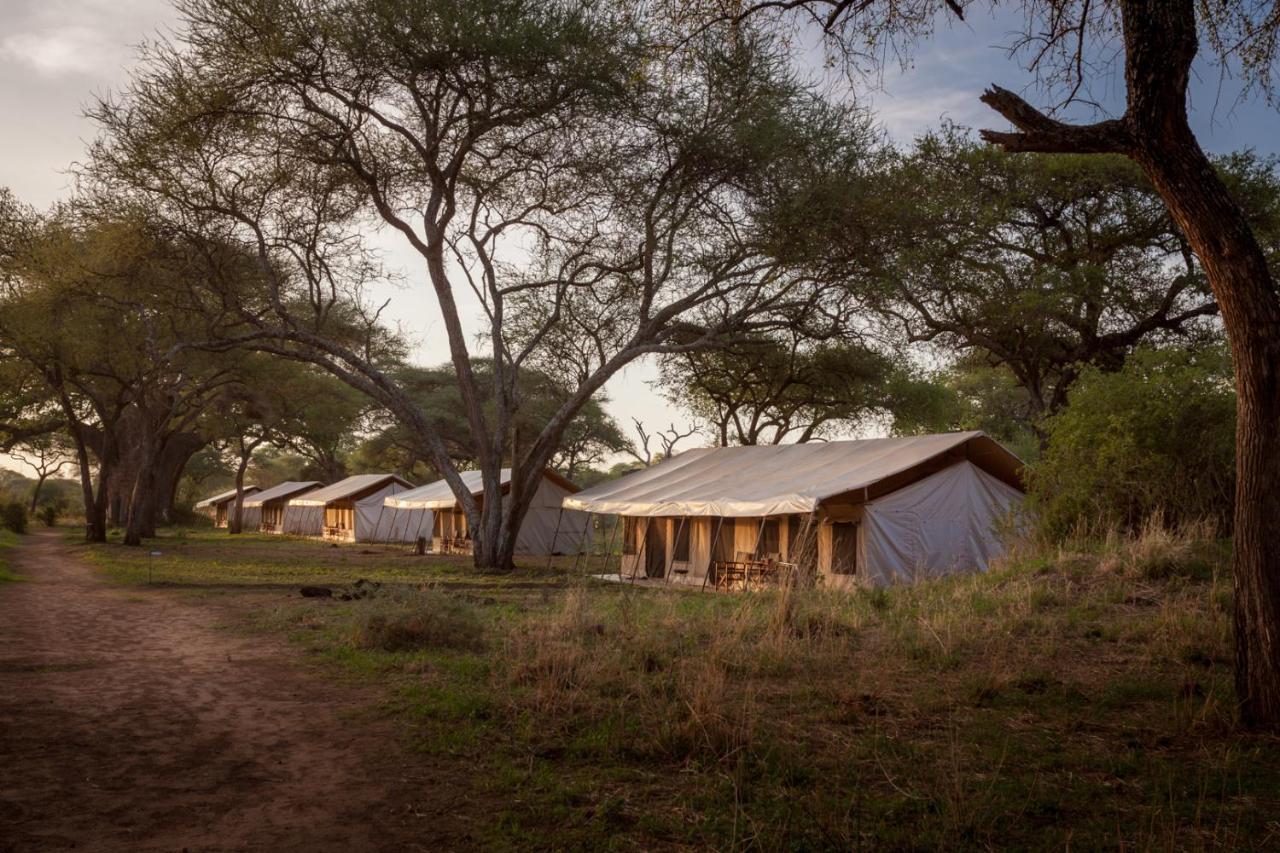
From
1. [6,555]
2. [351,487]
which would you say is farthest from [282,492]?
[6,555]

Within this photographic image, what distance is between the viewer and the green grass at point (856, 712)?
4.11 m

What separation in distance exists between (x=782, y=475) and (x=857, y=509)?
6.34ft

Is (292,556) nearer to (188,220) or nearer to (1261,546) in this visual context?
(188,220)

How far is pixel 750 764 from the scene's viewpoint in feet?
16.1

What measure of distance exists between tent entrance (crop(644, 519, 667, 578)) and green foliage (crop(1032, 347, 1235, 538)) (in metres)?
9.16

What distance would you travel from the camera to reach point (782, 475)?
17734 mm

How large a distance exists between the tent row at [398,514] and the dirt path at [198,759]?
1355 cm

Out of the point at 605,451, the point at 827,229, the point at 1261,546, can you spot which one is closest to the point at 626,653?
the point at 1261,546

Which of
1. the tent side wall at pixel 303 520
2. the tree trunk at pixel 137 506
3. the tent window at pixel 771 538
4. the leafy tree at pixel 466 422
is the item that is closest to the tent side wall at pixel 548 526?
the leafy tree at pixel 466 422

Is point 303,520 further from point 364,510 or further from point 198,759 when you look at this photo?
point 198,759

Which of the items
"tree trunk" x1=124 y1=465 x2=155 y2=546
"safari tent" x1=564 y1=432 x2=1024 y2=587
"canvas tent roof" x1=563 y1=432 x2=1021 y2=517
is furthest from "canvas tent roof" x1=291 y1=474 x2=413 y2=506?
"safari tent" x1=564 y1=432 x2=1024 y2=587

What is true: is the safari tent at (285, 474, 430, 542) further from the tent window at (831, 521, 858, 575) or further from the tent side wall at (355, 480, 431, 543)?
the tent window at (831, 521, 858, 575)

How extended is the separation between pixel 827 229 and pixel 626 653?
1166cm

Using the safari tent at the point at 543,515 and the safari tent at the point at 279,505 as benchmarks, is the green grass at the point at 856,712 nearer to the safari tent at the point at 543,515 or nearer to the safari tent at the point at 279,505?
the safari tent at the point at 543,515
